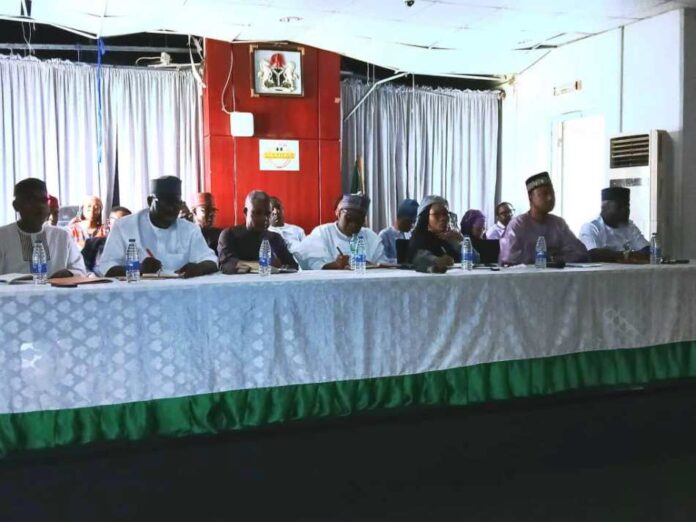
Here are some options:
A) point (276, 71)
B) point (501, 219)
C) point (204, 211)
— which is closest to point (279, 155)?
point (276, 71)

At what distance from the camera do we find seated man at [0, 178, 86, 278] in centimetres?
378

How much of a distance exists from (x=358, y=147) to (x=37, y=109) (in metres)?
3.50

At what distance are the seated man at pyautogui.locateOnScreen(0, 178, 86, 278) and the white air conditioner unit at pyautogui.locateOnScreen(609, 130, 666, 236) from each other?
4.85 metres

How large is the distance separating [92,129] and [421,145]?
3.87m

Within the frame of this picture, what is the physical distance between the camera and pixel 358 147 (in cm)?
812

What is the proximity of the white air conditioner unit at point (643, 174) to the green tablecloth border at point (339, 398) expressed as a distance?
8.56 ft

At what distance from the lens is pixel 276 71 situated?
279 inches

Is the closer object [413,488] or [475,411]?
[413,488]

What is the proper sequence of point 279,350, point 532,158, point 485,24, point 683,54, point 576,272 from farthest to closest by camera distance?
point 532,158
point 485,24
point 683,54
point 576,272
point 279,350

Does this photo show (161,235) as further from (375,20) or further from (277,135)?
(277,135)

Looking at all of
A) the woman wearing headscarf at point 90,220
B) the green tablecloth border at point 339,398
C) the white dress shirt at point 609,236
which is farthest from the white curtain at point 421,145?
the green tablecloth border at point 339,398

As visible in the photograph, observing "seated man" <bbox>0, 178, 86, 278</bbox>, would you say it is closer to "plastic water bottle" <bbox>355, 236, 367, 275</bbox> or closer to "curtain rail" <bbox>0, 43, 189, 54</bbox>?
"plastic water bottle" <bbox>355, 236, 367, 275</bbox>

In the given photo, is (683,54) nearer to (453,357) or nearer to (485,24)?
(485,24)

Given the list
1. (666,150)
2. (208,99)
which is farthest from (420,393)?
(208,99)
